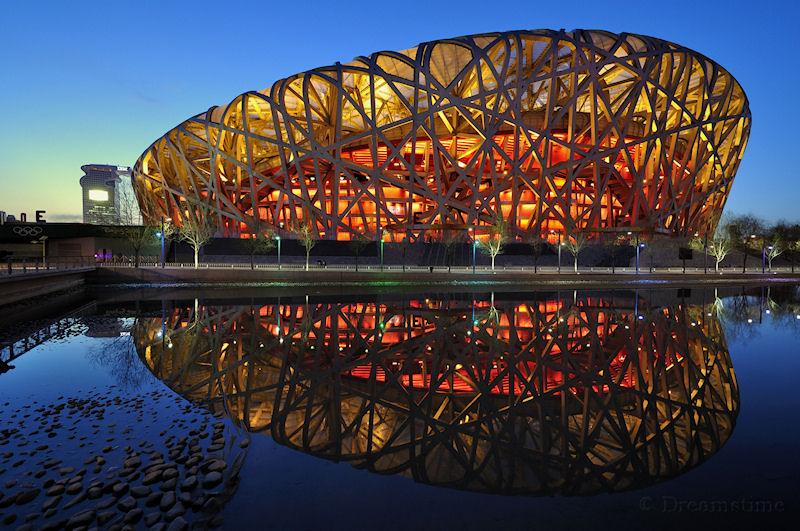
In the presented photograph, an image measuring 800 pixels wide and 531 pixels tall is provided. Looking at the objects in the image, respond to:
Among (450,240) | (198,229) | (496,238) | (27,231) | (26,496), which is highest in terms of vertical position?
(27,231)

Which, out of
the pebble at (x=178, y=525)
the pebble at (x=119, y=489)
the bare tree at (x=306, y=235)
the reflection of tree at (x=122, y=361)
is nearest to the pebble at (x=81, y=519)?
the pebble at (x=119, y=489)

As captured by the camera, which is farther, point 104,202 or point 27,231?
point 104,202

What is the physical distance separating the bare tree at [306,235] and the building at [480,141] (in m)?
0.51

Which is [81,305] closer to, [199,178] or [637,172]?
[199,178]

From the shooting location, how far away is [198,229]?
38.7 metres

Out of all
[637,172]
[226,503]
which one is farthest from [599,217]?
[226,503]

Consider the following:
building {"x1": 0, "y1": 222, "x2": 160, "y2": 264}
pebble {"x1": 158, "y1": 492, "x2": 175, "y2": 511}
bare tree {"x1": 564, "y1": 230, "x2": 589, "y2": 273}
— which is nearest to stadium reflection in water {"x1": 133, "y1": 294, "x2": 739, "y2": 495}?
pebble {"x1": 158, "y1": 492, "x2": 175, "y2": 511}

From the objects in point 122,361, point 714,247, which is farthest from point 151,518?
point 714,247

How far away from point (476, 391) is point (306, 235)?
30575 mm

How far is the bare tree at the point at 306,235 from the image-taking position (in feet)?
123

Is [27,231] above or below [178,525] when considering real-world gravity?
above

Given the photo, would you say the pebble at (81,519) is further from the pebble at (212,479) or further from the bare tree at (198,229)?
the bare tree at (198,229)

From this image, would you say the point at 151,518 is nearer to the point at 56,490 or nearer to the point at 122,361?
the point at 56,490

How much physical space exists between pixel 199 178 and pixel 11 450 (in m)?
47.4
